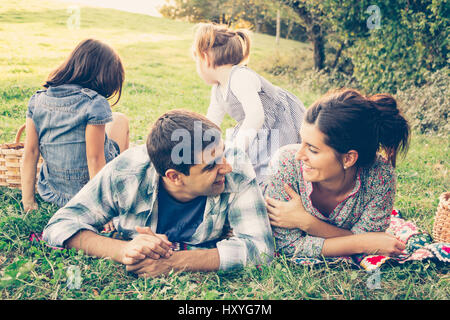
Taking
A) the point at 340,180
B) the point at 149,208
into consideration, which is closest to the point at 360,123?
the point at 340,180

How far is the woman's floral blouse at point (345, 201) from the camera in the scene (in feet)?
9.02

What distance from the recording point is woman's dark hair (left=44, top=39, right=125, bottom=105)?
329cm

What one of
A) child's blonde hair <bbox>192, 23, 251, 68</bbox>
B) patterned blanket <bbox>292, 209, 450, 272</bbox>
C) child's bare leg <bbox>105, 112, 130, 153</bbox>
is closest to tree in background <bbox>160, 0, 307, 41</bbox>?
child's blonde hair <bbox>192, 23, 251, 68</bbox>

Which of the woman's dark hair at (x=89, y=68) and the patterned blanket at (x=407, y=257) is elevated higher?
the woman's dark hair at (x=89, y=68)

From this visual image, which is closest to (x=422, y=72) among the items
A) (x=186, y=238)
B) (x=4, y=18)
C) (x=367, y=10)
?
(x=367, y=10)

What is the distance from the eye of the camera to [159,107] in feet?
25.7

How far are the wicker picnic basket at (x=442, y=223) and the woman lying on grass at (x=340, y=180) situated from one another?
0.65 meters

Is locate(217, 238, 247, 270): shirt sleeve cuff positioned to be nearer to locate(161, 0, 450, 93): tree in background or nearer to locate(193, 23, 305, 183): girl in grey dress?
locate(193, 23, 305, 183): girl in grey dress

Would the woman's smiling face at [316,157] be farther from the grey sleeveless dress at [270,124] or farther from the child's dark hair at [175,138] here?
the grey sleeveless dress at [270,124]

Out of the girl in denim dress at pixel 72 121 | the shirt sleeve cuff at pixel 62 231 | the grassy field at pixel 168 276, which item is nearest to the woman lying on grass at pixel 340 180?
the grassy field at pixel 168 276

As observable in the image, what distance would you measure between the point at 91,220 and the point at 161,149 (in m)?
0.70

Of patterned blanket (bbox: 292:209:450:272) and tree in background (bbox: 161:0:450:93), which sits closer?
patterned blanket (bbox: 292:209:450:272)

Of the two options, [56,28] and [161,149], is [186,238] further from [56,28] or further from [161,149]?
[56,28]

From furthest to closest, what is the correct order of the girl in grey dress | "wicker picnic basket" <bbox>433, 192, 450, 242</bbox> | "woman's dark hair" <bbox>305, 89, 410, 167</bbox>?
1. the girl in grey dress
2. "wicker picnic basket" <bbox>433, 192, 450, 242</bbox>
3. "woman's dark hair" <bbox>305, 89, 410, 167</bbox>
